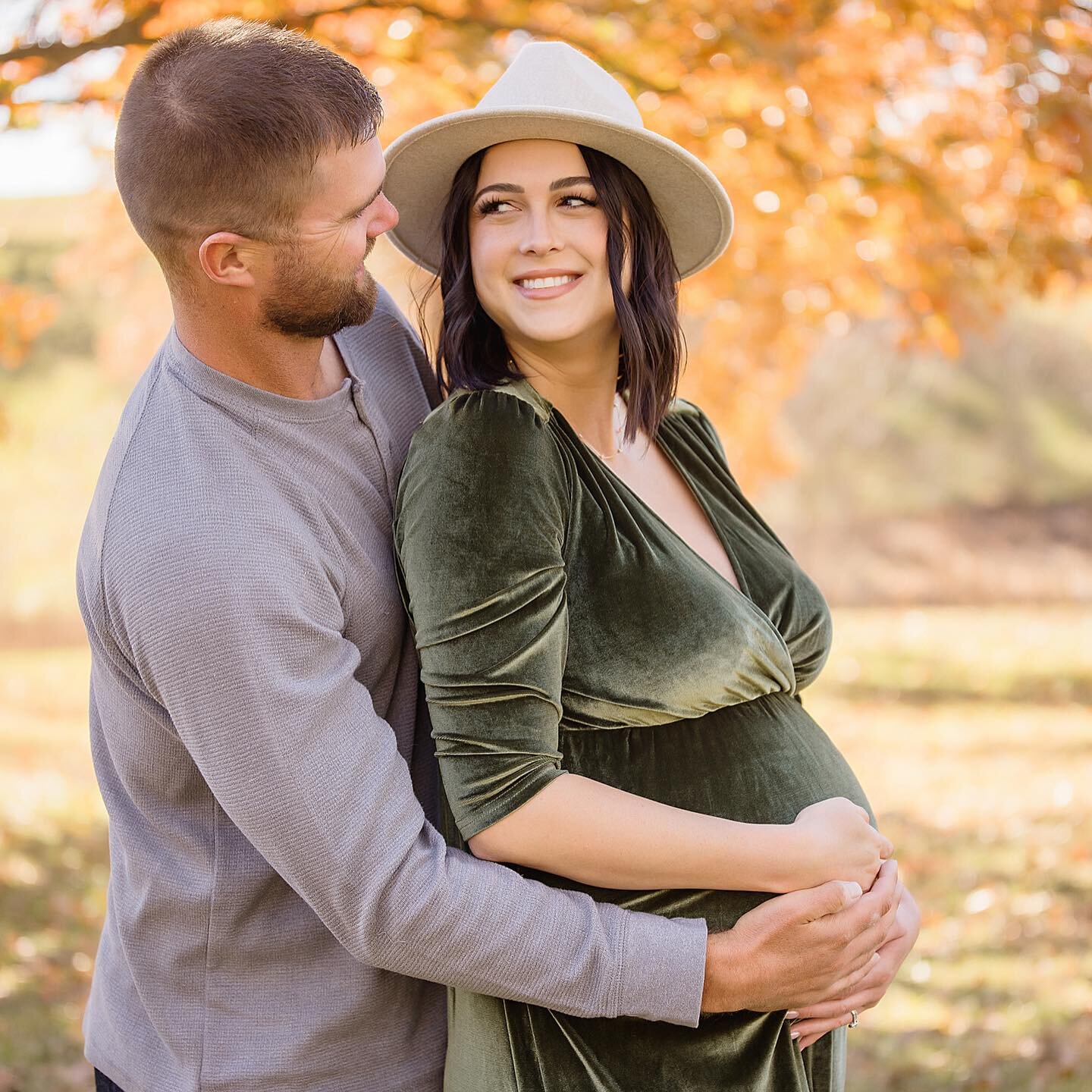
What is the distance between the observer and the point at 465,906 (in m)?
1.73

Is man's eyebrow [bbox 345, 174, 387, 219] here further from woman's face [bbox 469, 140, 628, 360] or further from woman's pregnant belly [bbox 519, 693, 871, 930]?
woman's pregnant belly [bbox 519, 693, 871, 930]

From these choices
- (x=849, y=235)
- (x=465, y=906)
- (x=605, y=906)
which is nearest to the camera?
(x=465, y=906)

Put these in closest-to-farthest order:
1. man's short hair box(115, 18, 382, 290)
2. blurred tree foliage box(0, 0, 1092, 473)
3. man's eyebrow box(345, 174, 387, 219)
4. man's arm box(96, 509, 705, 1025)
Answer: man's arm box(96, 509, 705, 1025) → man's short hair box(115, 18, 382, 290) → man's eyebrow box(345, 174, 387, 219) → blurred tree foliage box(0, 0, 1092, 473)

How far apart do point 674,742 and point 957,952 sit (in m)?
4.20

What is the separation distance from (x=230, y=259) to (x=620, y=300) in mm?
691

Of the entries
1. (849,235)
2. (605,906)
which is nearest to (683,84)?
(849,235)

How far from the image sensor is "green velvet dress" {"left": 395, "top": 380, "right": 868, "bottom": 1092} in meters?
1.79

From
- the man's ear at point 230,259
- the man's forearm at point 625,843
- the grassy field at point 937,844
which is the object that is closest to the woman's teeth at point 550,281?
the man's ear at point 230,259

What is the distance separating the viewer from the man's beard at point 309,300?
1826 mm

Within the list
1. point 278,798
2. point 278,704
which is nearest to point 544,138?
point 278,704

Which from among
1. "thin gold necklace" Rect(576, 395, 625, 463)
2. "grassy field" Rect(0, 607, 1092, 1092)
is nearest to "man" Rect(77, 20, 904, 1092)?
"thin gold necklace" Rect(576, 395, 625, 463)

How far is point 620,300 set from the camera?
7.16ft

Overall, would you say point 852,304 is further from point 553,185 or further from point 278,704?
point 278,704

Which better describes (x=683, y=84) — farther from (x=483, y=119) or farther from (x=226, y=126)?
(x=226, y=126)
